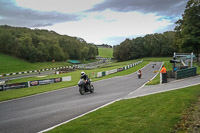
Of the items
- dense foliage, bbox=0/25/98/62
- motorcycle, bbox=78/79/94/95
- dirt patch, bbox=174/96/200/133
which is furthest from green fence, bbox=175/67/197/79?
dense foliage, bbox=0/25/98/62

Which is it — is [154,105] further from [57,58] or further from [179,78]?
[57,58]

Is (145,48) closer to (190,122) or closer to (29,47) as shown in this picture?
(29,47)

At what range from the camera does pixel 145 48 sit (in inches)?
4252

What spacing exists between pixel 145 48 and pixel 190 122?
346 feet

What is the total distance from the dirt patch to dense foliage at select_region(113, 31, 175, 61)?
96.2 metres

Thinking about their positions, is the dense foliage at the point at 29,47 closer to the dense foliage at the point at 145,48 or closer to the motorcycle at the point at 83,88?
the dense foliage at the point at 145,48

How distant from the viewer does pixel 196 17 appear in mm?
39500

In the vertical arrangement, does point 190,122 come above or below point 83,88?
above

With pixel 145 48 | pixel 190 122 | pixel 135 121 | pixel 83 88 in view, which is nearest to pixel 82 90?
pixel 83 88

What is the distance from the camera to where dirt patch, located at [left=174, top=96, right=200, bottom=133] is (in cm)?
579

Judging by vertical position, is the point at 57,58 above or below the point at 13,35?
below

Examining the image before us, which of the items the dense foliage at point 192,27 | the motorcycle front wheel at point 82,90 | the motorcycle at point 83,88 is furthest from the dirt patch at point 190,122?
the dense foliage at point 192,27

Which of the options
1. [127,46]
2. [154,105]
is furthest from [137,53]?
[154,105]

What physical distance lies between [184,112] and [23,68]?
65.2 m
